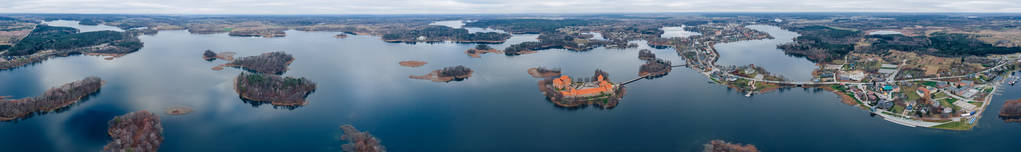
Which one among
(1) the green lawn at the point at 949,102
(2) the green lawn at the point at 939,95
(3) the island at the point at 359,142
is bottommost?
(3) the island at the point at 359,142

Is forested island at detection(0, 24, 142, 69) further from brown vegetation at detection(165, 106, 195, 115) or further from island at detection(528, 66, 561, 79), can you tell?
island at detection(528, 66, 561, 79)

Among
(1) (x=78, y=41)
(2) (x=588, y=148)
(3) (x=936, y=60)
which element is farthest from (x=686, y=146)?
(1) (x=78, y=41)

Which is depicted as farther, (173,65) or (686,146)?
(173,65)

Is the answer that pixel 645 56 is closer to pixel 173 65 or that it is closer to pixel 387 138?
pixel 387 138

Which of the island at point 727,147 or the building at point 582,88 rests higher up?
the building at point 582,88

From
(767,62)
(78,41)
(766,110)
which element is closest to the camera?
(766,110)

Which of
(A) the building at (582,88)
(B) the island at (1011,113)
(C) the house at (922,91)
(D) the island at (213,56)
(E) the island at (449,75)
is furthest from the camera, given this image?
(D) the island at (213,56)

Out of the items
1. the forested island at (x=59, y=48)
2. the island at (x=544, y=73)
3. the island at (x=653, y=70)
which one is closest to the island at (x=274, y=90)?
the island at (x=544, y=73)

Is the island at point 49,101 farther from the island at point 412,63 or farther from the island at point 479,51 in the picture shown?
the island at point 479,51
